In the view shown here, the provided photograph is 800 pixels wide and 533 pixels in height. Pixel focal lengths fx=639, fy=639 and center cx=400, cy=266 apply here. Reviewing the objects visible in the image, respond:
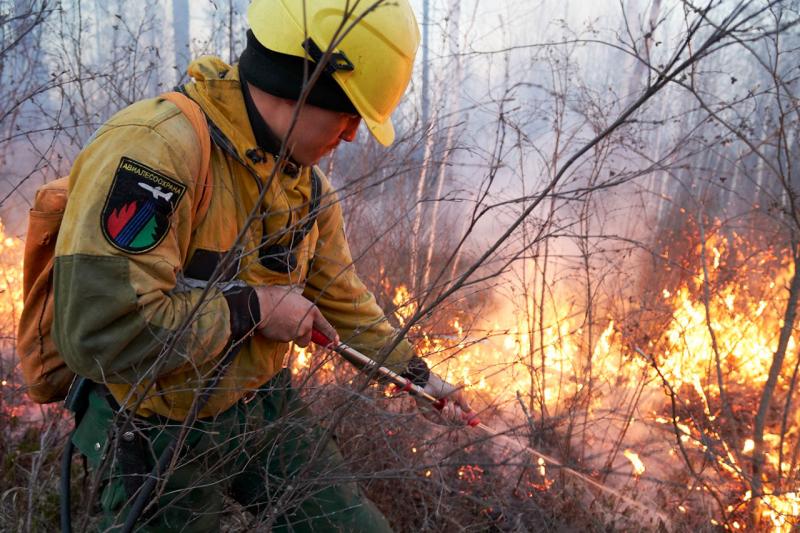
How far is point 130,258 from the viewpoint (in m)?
1.66

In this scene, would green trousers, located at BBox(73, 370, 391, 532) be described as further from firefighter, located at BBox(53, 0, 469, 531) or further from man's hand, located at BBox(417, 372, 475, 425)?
man's hand, located at BBox(417, 372, 475, 425)

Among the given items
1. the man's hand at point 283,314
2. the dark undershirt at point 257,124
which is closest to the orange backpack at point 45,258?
the dark undershirt at point 257,124

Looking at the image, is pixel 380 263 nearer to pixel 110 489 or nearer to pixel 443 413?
pixel 443 413

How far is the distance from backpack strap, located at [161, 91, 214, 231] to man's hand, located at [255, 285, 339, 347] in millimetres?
286

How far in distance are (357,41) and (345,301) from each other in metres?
1.09

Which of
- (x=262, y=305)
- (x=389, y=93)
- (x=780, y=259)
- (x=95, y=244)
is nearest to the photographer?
(x=95, y=244)

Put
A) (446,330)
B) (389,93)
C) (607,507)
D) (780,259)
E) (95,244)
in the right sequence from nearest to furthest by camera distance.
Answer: (95,244), (389,93), (607,507), (446,330), (780,259)

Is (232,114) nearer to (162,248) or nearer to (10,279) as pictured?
(162,248)

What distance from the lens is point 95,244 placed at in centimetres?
160

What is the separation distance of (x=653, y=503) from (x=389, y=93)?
129 inches

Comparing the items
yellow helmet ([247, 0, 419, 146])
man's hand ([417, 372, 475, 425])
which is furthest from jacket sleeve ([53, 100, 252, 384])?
man's hand ([417, 372, 475, 425])

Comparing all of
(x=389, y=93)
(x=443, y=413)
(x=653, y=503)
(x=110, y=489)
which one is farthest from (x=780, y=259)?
(x=110, y=489)

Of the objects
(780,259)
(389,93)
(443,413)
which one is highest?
(780,259)

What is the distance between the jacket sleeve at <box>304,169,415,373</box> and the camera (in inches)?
101
